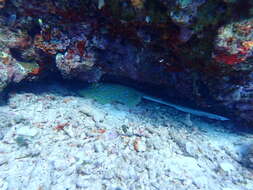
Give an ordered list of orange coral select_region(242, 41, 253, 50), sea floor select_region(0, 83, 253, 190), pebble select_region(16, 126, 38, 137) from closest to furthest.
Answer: orange coral select_region(242, 41, 253, 50), sea floor select_region(0, 83, 253, 190), pebble select_region(16, 126, 38, 137)

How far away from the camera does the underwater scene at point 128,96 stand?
9.45 ft

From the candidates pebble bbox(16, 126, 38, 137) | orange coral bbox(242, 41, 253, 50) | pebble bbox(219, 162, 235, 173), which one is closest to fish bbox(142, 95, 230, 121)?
pebble bbox(219, 162, 235, 173)

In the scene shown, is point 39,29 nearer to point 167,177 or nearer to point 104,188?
point 104,188

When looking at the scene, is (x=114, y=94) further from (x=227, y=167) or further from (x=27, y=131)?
(x=227, y=167)

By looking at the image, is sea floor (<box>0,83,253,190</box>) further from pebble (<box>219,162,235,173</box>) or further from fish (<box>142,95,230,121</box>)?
fish (<box>142,95,230,121</box>)

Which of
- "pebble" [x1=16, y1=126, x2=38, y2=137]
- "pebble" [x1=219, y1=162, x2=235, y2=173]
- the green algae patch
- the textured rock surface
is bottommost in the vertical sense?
"pebble" [x1=16, y1=126, x2=38, y2=137]

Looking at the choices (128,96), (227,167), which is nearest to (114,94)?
(128,96)

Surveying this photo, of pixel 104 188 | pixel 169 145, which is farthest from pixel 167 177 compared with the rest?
pixel 104 188

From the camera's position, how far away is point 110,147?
3465 millimetres

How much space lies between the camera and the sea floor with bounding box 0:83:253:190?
2988 mm

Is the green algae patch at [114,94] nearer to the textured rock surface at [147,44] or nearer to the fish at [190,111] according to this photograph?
the fish at [190,111]

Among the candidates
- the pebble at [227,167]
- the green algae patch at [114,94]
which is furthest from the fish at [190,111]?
the pebble at [227,167]

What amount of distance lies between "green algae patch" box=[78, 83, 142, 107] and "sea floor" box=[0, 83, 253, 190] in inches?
5.7

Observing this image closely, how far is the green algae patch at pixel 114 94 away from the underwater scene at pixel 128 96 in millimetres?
22
